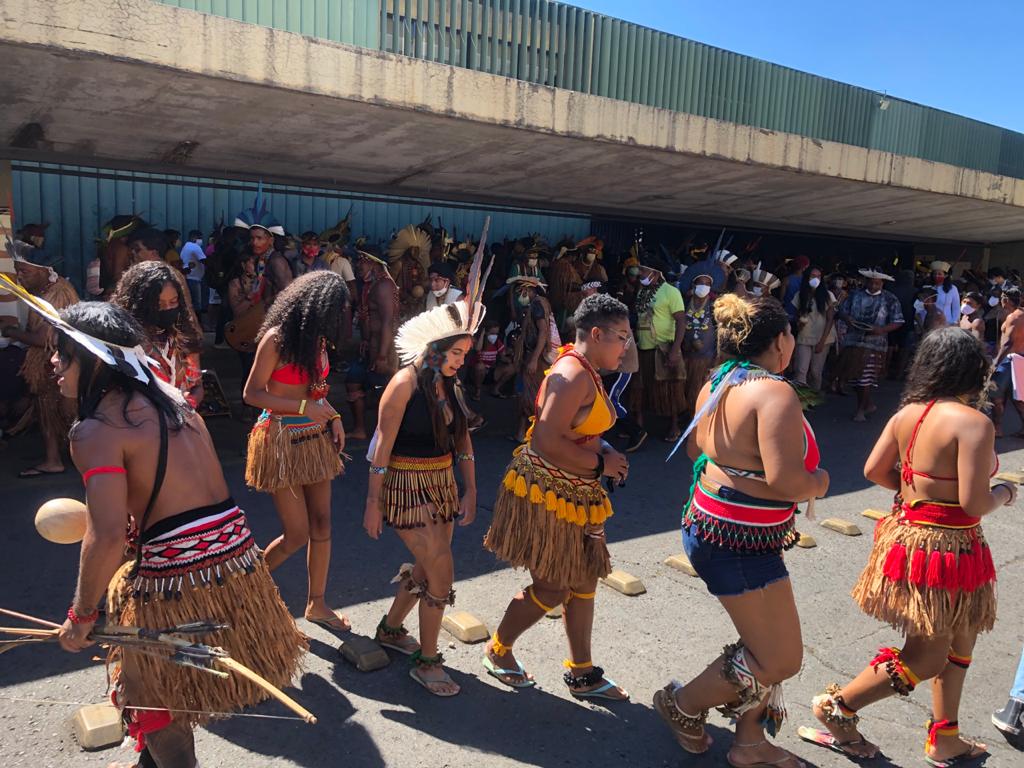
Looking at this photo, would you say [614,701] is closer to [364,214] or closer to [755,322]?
[755,322]

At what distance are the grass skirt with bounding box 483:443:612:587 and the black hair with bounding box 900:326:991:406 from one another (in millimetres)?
1323

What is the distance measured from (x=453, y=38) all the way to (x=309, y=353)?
13.5ft

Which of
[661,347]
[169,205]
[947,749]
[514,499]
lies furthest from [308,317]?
[169,205]

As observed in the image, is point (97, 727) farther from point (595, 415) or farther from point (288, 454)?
point (595, 415)

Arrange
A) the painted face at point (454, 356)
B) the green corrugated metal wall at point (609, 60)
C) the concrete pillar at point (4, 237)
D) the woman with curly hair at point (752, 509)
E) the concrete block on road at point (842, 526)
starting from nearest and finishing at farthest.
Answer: the woman with curly hair at point (752, 509)
the painted face at point (454, 356)
the concrete block on road at point (842, 526)
the green corrugated metal wall at point (609, 60)
the concrete pillar at point (4, 237)

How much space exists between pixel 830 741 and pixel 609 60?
643 centimetres

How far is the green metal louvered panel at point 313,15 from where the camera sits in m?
5.64

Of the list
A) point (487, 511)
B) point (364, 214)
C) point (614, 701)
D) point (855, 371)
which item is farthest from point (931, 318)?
point (614, 701)

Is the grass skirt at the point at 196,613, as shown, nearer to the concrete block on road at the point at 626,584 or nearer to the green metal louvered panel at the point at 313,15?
the concrete block on road at the point at 626,584

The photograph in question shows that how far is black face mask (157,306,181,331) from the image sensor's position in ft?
13.6

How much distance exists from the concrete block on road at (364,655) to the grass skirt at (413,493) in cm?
67

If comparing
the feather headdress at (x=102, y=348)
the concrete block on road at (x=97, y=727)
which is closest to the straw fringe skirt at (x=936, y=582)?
the feather headdress at (x=102, y=348)

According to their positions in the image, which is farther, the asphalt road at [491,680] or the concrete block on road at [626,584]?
the concrete block on road at [626,584]

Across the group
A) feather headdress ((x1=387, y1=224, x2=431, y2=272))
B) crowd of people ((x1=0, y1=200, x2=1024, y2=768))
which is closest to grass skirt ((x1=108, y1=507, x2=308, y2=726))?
crowd of people ((x1=0, y1=200, x2=1024, y2=768))
